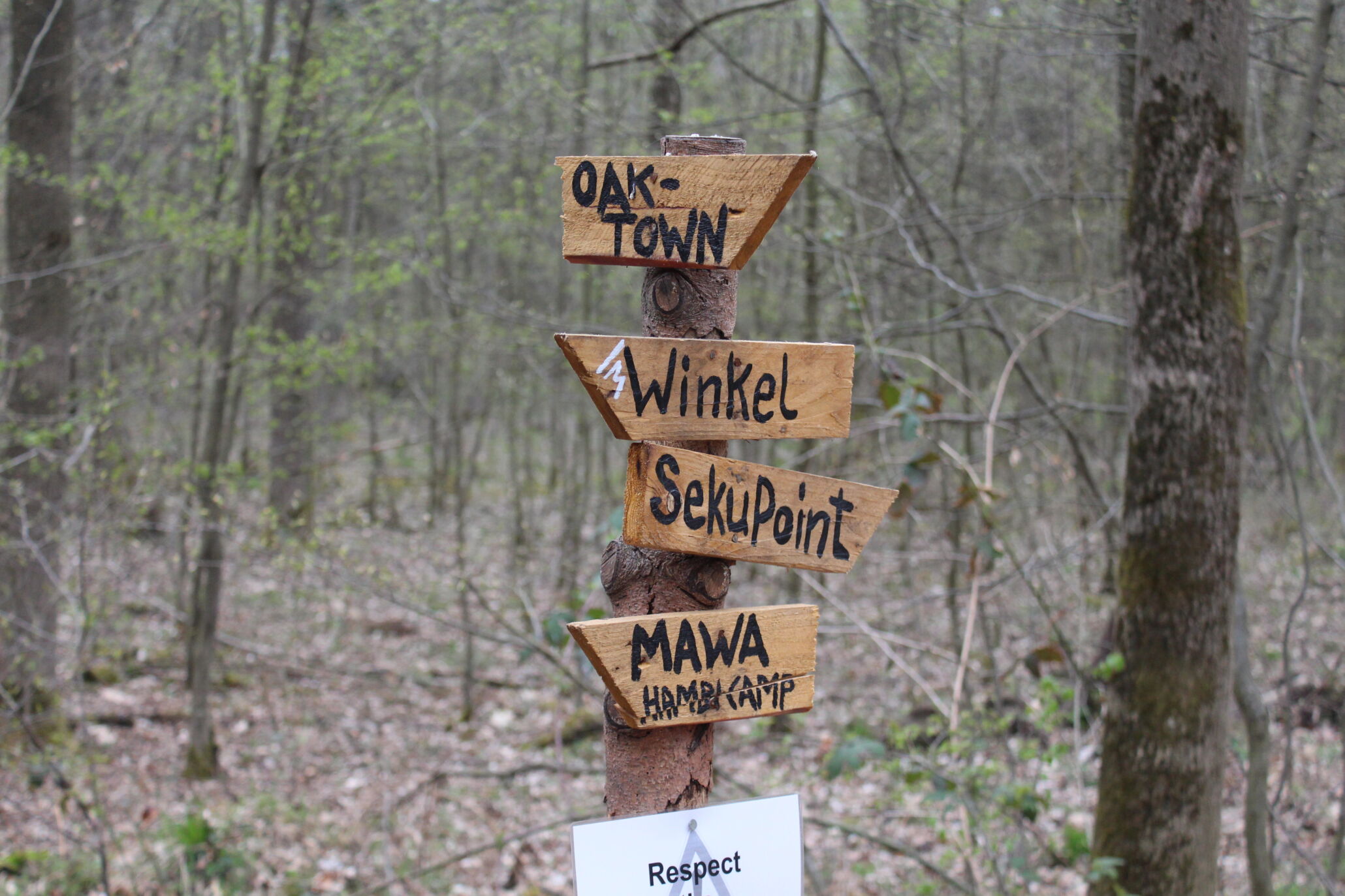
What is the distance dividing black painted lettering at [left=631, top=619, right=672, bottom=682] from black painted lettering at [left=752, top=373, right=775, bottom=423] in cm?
41

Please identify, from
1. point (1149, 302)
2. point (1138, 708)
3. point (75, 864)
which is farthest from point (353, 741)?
point (1149, 302)

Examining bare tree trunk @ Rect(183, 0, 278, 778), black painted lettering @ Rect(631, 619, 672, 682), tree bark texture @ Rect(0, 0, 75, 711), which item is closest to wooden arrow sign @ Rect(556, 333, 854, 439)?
black painted lettering @ Rect(631, 619, 672, 682)

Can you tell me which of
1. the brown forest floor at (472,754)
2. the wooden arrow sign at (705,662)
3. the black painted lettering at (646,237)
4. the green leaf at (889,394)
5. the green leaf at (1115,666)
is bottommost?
the brown forest floor at (472,754)

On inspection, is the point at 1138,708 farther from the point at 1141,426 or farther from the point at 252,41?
the point at 252,41

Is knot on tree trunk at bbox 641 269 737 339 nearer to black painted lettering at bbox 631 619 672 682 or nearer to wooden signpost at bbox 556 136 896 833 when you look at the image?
wooden signpost at bbox 556 136 896 833

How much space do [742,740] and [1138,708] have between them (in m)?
4.06

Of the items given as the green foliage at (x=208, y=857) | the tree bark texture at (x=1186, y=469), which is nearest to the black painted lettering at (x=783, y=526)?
the tree bark texture at (x=1186, y=469)

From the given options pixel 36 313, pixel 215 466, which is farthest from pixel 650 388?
pixel 36 313

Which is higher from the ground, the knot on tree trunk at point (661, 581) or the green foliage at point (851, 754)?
the knot on tree trunk at point (661, 581)

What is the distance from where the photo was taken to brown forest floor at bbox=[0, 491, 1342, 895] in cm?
443

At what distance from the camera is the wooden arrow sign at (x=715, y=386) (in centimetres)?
167

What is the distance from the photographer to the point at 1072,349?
941 centimetres

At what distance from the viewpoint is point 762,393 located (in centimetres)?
177

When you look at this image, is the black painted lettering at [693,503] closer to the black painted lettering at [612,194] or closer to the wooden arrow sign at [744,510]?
the wooden arrow sign at [744,510]
